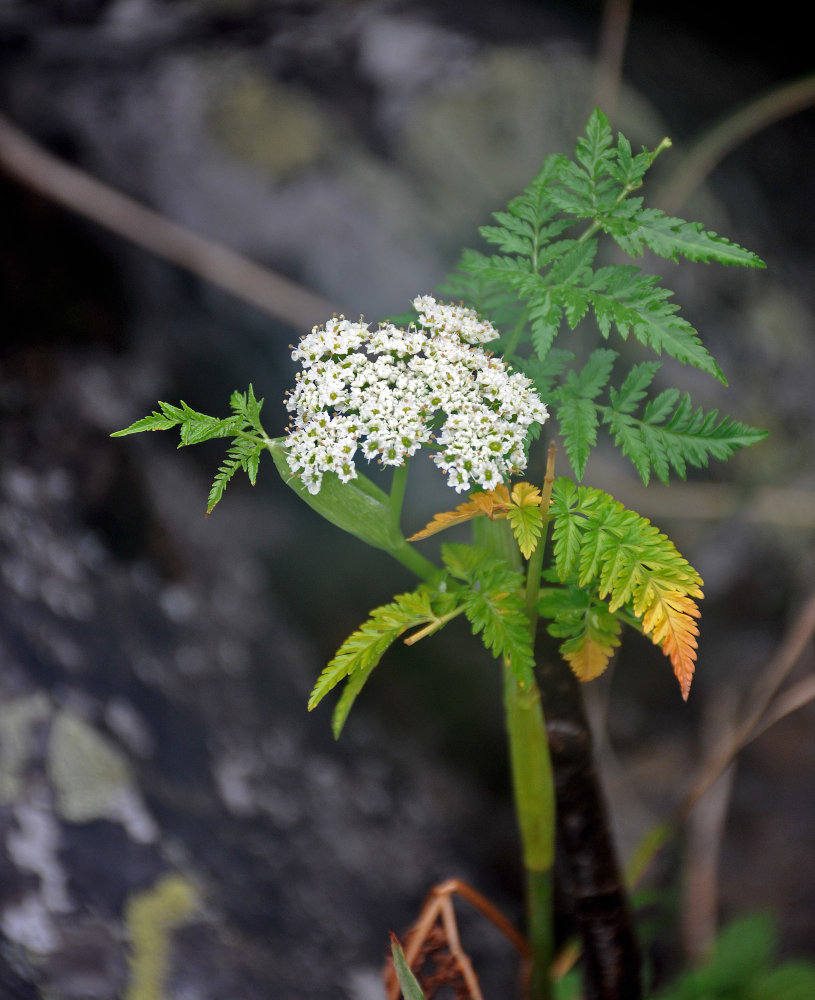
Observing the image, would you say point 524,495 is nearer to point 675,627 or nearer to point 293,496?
point 675,627

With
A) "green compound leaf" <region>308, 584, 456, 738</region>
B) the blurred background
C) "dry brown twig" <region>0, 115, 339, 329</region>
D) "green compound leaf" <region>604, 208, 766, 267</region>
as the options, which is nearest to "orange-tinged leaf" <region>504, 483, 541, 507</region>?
"green compound leaf" <region>308, 584, 456, 738</region>

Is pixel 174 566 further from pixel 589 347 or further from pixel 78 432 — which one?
pixel 589 347

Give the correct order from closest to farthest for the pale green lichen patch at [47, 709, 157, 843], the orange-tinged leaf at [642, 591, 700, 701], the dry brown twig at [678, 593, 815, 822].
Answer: the orange-tinged leaf at [642, 591, 700, 701] → the pale green lichen patch at [47, 709, 157, 843] → the dry brown twig at [678, 593, 815, 822]

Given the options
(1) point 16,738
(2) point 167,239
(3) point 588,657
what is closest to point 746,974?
(3) point 588,657

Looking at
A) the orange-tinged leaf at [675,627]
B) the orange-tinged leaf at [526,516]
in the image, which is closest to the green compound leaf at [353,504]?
the orange-tinged leaf at [526,516]

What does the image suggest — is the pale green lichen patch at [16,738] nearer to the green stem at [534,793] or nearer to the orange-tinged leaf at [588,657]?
the green stem at [534,793]

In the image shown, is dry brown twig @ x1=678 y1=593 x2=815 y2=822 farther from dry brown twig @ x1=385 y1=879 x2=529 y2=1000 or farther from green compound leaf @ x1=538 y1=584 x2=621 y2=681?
green compound leaf @ x1=538 y1=584 x2=621 y2=681
